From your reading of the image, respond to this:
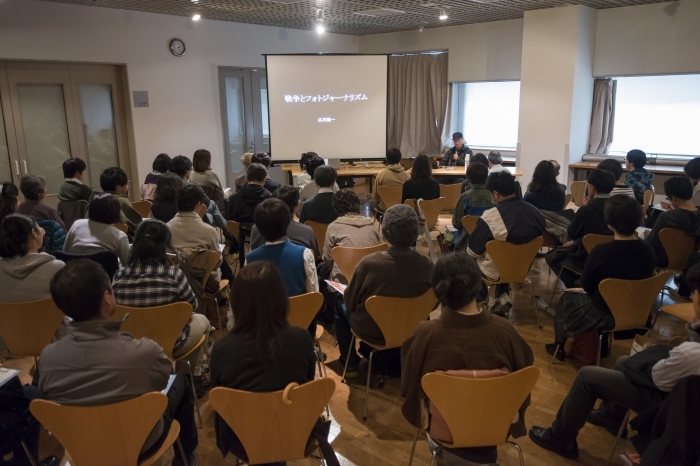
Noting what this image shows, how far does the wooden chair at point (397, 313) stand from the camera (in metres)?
2.67

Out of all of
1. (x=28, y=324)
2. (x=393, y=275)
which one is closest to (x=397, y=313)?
(x=393, y=275)

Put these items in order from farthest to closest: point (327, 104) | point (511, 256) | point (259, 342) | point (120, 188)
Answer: point (327, 104) → point (120, 188) → point (511, 256) → point (259, 342)

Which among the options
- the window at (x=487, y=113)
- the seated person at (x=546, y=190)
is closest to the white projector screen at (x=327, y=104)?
the window at (x=487, y=113)

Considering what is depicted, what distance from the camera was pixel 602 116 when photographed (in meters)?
8.21

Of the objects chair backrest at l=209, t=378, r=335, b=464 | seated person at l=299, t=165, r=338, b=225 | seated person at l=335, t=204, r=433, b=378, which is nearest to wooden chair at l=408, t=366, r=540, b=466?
chair backrest at l=209, t=378, r=335, b=464

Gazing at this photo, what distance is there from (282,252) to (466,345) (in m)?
1.28

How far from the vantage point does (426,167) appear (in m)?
5.57

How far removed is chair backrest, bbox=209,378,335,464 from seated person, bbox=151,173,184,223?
2.74 m

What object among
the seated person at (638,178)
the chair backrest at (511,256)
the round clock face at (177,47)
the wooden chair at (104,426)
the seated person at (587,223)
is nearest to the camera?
the wooden chair at (104,426)

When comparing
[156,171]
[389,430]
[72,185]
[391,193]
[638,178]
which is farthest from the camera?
[391,193]

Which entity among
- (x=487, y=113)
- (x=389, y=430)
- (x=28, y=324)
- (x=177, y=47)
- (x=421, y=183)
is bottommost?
(x=389, y=430)

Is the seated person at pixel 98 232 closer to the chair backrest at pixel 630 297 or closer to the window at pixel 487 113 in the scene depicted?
the chair backrest at pixel 630 297

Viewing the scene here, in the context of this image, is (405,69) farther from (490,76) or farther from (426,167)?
(426,167)

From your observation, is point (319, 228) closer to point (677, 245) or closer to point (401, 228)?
point (401, 228)
